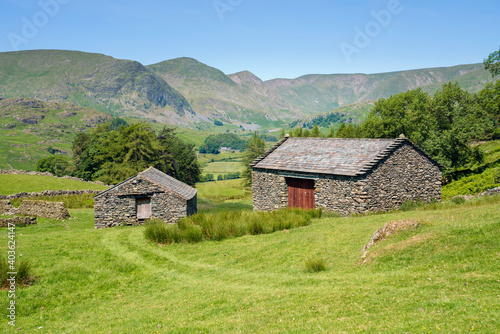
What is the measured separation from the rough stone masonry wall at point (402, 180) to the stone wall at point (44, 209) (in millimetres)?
23386

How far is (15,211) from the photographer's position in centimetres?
2620

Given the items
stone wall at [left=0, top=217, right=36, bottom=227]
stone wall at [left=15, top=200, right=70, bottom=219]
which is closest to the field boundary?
stone wall at [left=15, top=200, right=70, bottom=219]

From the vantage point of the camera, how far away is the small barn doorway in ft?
84.1

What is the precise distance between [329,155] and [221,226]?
41.0ft

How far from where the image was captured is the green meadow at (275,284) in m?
6.98

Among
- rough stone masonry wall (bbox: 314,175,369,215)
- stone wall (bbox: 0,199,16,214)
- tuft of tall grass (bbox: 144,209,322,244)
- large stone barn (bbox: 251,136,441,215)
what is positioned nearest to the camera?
tuft of tall grass (bbox: 144,209,322,244)

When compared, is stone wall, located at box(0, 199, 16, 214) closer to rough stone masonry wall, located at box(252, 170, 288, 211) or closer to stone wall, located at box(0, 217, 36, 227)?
stone wall, located at box(0, 217, 36, 227)

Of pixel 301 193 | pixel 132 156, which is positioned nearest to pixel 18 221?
pixel 301 193

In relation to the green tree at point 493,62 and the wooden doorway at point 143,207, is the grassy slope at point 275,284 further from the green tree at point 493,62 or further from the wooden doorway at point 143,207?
the green tree at point 493,62

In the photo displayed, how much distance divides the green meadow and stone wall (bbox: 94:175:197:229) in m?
7.18

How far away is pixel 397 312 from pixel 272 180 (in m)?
22.0

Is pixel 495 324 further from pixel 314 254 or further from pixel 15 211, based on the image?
pixel 15 211

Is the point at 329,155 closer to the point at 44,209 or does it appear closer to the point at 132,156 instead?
the point at 44,209

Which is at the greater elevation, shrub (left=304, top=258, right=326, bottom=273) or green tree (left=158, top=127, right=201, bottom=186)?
green tree (left=158, top=127, right=201, bottom=186)
